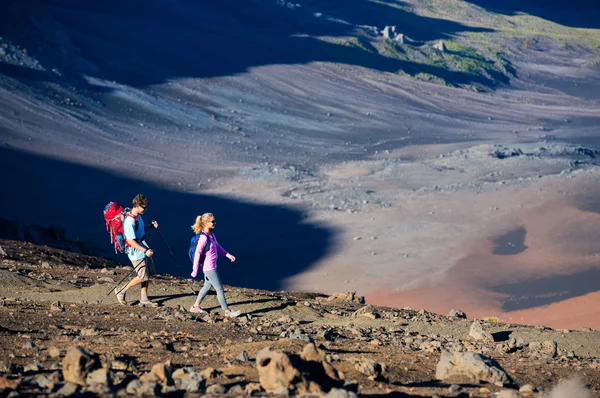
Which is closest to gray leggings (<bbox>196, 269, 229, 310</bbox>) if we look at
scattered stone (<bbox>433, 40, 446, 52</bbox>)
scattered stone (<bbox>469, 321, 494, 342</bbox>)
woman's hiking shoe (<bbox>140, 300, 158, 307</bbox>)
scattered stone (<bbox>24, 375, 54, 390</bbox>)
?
woman's hiking shoe (<bbox>140, 300, 158, 307</bbox>)

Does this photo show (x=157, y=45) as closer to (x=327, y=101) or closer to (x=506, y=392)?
(x=327, y=101)

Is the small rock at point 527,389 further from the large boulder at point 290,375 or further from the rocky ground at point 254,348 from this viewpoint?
the large boulder at point 290,375

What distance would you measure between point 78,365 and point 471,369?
283cm

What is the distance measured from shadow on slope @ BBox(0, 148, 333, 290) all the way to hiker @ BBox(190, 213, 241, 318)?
46.2 feet

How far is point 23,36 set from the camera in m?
47.7

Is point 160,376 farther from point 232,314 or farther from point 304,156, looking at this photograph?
point 304,156

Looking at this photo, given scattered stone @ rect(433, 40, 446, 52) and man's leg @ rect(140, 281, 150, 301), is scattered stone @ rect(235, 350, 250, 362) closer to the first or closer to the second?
man's leg @ rect(140, 281, 150, 301)

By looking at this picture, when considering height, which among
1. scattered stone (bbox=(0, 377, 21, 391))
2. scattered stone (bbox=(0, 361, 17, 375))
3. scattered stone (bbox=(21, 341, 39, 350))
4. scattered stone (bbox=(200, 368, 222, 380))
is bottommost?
scattered stone (bbox=(21, 341, 39, 350))

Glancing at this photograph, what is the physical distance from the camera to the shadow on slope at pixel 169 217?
83.8 ft

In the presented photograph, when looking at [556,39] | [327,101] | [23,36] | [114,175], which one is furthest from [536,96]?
[114,175]

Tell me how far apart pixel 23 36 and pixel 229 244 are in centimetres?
2624

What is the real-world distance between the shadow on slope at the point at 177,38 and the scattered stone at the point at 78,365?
41278 millimetres

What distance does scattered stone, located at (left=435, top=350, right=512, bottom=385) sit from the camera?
6.20 metres

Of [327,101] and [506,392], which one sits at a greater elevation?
[506,392]
